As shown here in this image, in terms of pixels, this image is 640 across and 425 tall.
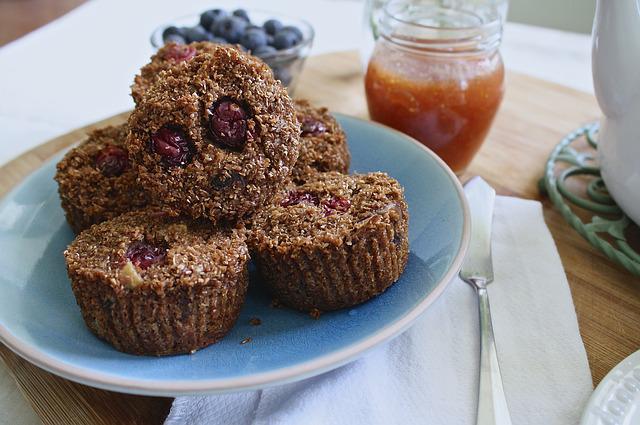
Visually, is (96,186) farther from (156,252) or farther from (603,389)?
(603,389)

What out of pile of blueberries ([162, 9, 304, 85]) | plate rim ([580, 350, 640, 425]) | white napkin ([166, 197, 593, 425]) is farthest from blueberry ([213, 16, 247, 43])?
plate rim ([580, 350, 640, 425])

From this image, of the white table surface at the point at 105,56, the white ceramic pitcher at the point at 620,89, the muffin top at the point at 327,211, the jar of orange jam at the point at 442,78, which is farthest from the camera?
the white table surface at the point at 105,56

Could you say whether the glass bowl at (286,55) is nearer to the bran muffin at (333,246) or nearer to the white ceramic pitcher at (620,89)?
the bran muffin at (333,246)

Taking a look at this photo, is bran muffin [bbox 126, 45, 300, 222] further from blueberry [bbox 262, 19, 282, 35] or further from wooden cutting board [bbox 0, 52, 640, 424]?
blueberry [bbox 262, 19, 282, 35]

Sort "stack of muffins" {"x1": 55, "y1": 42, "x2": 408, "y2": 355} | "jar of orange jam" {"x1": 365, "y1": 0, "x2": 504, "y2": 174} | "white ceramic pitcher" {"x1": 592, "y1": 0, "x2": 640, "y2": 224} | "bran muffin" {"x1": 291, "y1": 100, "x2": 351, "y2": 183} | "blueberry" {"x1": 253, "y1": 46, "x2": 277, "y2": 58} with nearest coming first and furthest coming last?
"stack of muffins" {"x1": 55, "y1": 42, "x2": 408, "y2": 355}
"white ceramic pitcher" {"x1": 592, "y1": 0, "x2": 640, "y2": 224}
"bran muffin" {"x1": 291, "y1": 100, "x2": 351, "y2": 183}
"jar of orange jam" {"x1": 365, "y1": 0, "x2": 504, "y2": 174}
"blueberry" {"x1": 253, "y1": 46, "x2": 277, "y2": 58}

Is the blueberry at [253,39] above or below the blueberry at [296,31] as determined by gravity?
above

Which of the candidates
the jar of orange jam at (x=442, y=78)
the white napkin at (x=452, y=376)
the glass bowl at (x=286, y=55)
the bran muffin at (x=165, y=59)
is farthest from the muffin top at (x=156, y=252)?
the glass bowl at (x=286, y=55)
